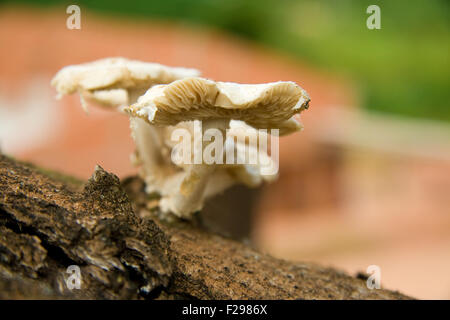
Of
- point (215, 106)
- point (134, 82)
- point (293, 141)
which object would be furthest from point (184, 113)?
point (293, 141)

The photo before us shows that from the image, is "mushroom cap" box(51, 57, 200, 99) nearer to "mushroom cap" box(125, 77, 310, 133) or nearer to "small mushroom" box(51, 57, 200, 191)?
"small mushroom" box(51, 57, 200, 191)

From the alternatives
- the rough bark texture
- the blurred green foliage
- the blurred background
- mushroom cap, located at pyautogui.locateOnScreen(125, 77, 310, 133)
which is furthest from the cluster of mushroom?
the blurred green foliage

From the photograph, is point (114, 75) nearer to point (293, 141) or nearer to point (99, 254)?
point (99, 254)

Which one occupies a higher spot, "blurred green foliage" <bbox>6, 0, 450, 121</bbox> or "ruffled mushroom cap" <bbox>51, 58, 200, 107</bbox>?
"blurred green foliage" <bbox>6, 0, 450, 121</bbox>

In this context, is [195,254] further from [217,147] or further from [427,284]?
[427,284]

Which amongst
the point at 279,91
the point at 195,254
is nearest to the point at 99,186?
the point at 195,254

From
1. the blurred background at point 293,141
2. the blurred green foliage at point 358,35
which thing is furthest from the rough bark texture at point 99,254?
the blurred green foliage at point 358,35

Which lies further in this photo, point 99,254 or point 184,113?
point 184,113
